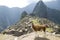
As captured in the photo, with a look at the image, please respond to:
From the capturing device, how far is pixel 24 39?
17859 millimetres

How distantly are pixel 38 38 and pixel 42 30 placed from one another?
15.8 feet

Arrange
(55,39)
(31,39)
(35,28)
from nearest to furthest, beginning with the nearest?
(31,39), (55,39), (35,28)

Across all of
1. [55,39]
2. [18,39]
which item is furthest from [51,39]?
[18,39]

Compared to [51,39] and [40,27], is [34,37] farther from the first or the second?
[40,27]

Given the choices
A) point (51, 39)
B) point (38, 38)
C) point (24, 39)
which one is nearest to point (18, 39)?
point (24, 39)

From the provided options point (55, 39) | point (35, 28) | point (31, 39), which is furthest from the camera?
point (35, 28)

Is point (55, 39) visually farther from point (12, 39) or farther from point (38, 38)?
point (12, 39)

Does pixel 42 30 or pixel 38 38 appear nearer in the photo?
pixel 38 38

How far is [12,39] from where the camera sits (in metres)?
18.2

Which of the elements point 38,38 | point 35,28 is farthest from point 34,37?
point 35,28

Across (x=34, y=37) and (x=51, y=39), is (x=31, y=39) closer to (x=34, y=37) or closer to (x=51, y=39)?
(x=34, y=37)

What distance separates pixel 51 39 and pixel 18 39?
3.01m

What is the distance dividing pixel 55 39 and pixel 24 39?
2.93 m

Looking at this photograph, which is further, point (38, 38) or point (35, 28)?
point (35, 28)
